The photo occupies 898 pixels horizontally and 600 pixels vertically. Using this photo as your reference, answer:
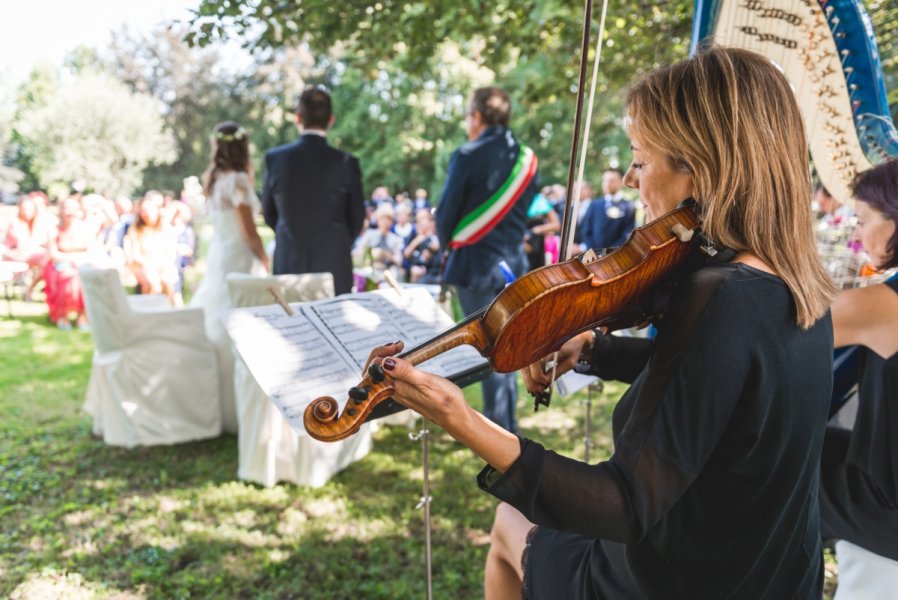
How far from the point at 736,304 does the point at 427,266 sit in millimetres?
7481

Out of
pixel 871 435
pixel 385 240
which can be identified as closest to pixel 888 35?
pixel 871 435

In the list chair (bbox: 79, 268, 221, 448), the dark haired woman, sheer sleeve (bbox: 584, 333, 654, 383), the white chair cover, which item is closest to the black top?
sheer sleeve (bbox: 584, 333, 654, 383)

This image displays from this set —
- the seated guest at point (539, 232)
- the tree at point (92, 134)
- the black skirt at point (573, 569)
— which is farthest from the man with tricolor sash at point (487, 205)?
the tree at point (92, 134)

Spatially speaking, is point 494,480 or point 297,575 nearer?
point 494,480

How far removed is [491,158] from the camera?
153 inches

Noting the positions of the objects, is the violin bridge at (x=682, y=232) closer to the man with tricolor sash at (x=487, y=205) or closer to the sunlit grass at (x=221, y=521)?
the sunlit grass at (x=221, y=521)

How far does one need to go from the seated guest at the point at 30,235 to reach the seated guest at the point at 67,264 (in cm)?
Result: 27

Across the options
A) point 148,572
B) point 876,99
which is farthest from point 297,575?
point 876,99

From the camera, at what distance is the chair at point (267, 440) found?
11.3ft

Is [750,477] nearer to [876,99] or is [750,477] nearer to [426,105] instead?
[876,99]

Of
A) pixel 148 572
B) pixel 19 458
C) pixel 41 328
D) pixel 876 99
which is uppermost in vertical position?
pixel 876 99

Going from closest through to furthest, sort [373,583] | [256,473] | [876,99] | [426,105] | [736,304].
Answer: [736,304], [876,99], [373,583], [256,473], [426,105]

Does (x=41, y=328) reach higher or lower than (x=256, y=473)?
lower

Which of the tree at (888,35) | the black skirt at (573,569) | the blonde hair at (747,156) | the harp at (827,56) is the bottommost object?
the black skirt at (573,569)
